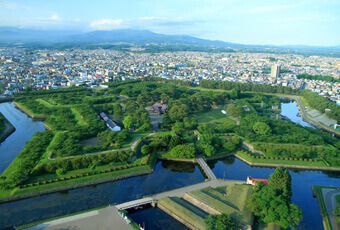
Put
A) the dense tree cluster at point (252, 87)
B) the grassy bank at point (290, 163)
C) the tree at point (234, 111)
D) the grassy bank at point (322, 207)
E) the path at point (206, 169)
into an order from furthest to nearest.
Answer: the dense tree cluster at point (252, 87) → the tree at point (234, 111) → the grassy bank at point (290, 163) → the path at point (206, 169) → the grassy bank at point (322, 207)

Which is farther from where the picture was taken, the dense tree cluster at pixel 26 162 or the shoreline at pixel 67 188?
the dense tree cluster at pixel 26 162

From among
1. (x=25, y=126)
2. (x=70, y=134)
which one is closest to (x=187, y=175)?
(x=70, y=134)

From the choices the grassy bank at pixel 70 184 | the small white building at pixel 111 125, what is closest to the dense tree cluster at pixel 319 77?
the small white building at pixel 111 125

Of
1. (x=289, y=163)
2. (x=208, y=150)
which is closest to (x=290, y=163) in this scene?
(x=289, y=163)

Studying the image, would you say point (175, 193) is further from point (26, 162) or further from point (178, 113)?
point (178, 113)

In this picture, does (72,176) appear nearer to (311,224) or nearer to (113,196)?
(113,196)

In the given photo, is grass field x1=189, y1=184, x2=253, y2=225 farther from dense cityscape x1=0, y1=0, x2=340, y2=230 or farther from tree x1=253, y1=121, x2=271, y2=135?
tree x1=253, y1=121, x2=271, y2=135

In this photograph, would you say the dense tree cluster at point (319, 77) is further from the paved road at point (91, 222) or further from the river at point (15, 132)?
the paved road at point (91, 222)
